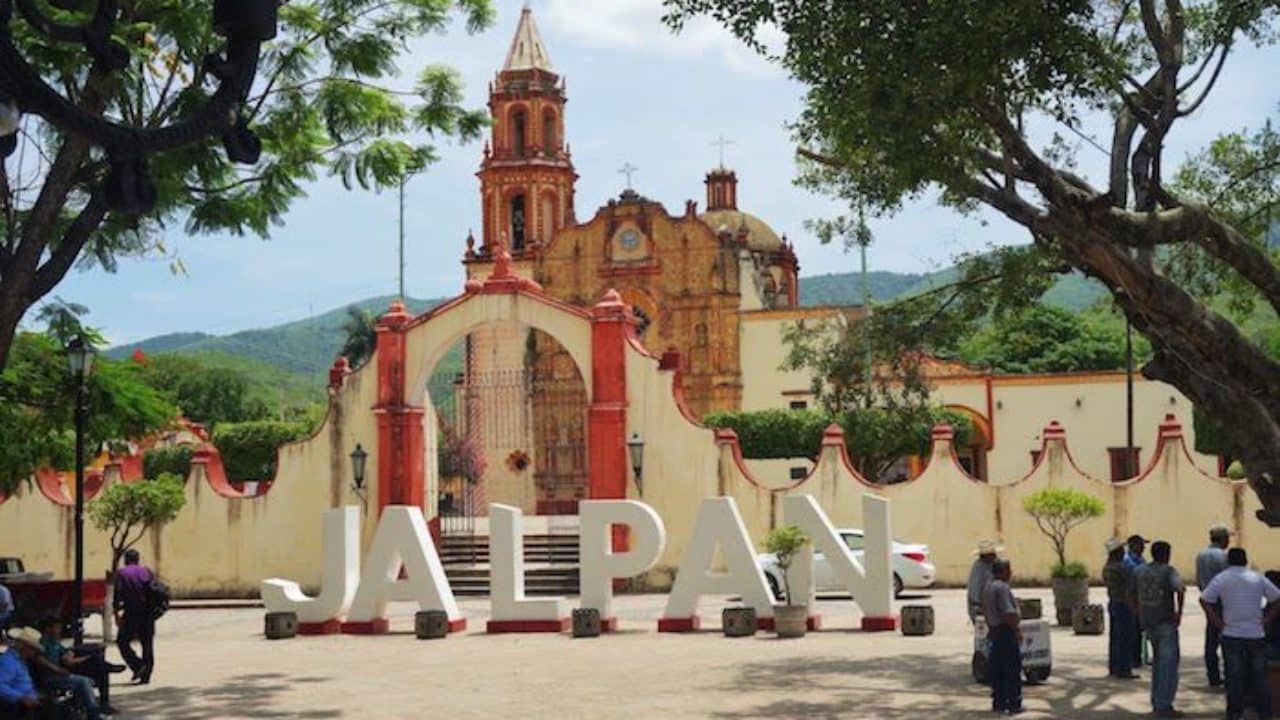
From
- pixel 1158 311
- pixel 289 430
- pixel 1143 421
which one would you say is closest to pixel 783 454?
pixel 1143 421

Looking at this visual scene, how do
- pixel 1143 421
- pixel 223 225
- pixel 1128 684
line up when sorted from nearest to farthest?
pixel 1128 684, pixel 223 225, pixel 1143 421

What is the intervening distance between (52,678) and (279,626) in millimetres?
10095

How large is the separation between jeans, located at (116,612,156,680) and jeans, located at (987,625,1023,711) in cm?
816

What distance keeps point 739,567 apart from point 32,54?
1106cm

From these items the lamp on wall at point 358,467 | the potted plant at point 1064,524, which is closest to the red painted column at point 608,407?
the lamp on wall at point 358,467

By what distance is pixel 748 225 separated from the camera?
73.4 metres

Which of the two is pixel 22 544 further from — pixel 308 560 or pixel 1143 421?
pixel 1143 421

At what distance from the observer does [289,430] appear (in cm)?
4953

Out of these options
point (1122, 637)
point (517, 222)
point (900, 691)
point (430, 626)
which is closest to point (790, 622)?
point (430, 626)

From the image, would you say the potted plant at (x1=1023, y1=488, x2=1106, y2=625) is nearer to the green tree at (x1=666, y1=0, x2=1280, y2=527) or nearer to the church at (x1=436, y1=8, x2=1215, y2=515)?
the green tree at (x1=666, y1=0, x2=1280, y2=527)

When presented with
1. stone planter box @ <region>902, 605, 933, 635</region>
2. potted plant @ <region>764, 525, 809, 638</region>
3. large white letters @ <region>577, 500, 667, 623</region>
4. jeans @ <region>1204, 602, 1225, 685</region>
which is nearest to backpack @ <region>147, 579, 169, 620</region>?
large white letters @ <region>577, 500, 667, 623</region>

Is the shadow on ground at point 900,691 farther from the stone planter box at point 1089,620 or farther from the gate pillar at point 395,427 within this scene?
the gate pillar at point 395,427

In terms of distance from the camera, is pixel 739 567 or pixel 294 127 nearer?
pixel 294 127

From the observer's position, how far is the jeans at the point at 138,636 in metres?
15.9
